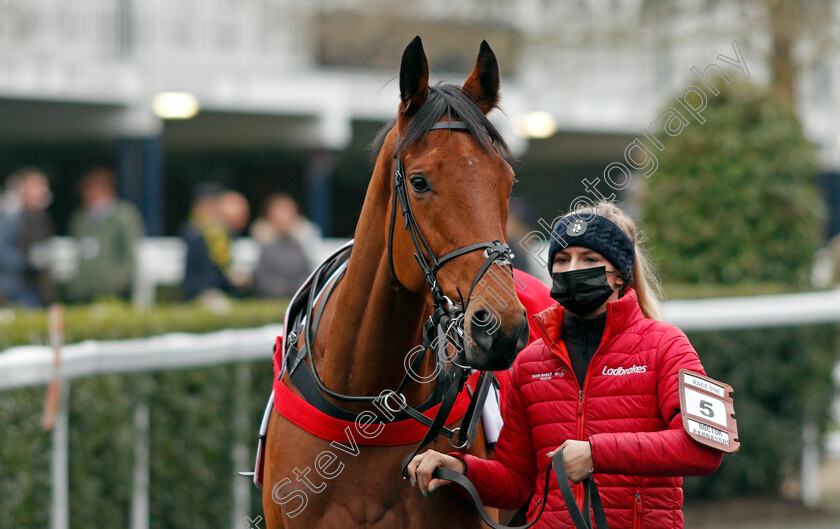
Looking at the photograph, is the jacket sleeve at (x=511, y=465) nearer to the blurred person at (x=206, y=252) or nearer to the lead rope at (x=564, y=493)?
→ the lead rope at (x=564, y=493)

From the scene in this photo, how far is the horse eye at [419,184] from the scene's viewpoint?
243 centimetres

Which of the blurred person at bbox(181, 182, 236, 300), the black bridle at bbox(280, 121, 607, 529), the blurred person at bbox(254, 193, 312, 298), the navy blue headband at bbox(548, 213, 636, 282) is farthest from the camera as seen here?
the blurred person at bbox(254, 193, 312, 298)

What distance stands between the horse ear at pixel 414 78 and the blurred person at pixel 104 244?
682 cm

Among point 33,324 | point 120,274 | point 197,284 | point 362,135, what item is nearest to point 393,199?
point 33,324

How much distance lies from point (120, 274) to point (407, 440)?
6802mm

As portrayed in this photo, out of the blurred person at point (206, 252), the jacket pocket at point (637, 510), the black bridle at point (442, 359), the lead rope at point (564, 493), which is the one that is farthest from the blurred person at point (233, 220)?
the jacket pocket at point (637, 510)

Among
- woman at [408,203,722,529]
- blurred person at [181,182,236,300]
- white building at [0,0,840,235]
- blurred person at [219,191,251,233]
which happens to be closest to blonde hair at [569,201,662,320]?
woman at [408,203,722,529]

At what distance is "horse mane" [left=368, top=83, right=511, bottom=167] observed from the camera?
2469 millimetres

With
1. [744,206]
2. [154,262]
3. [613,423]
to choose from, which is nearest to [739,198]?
[744,206]

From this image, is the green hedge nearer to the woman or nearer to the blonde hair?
the woman

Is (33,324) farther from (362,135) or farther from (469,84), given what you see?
(362,135)

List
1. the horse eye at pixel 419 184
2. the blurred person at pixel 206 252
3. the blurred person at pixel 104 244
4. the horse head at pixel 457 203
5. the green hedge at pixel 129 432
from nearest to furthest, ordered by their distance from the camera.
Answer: the horse head at pixel 457 203, the horse eye at pixel 419 184, the green hedge at pixel 129 432, the blurred person at pixel 206 252, the blurred person at pixel 104 244

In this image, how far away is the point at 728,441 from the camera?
7.61ft

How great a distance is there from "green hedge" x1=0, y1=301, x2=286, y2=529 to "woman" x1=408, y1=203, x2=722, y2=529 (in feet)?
6.48
